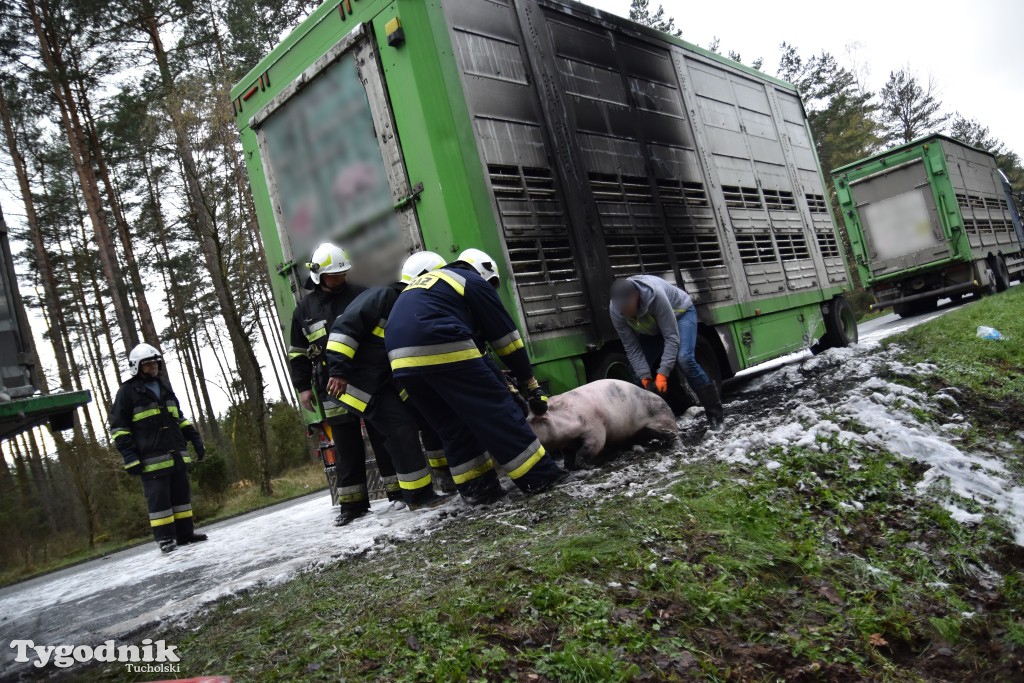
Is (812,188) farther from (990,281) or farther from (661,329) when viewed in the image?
(990,281)

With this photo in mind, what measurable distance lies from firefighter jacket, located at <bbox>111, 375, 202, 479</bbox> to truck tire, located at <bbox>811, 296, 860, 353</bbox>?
8.23 metres

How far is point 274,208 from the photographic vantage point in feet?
21.4

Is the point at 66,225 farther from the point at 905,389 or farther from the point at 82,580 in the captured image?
the point at 905,389

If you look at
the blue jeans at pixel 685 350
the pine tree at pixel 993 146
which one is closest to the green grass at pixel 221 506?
the blue jeans at pixel 685 350

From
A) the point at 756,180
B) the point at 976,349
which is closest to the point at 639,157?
the point at 756,180

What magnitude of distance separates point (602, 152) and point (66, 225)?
15910mm

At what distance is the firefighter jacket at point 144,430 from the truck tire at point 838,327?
8234 mm

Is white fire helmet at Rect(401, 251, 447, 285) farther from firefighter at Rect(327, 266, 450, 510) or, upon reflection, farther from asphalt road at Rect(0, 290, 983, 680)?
asphalt road at Rect(0, 290, 983, 680)

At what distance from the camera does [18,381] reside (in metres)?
4.64

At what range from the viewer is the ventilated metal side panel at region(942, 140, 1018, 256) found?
16.7 meters

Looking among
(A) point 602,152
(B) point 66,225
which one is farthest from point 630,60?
(B) point 66,225

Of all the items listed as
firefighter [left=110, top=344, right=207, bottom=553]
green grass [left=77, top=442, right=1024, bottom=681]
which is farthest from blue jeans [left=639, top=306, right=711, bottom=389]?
firefighter [left=110, top=344, right=207, bottom=553]

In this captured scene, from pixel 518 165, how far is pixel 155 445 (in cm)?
403

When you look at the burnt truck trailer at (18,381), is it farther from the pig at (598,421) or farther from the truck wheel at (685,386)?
the truck wheel at (685,386)
